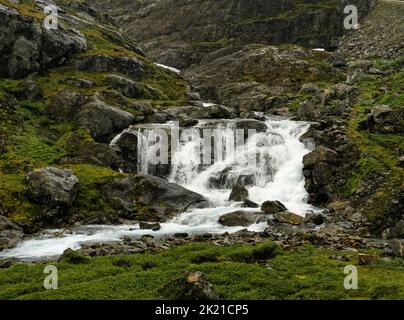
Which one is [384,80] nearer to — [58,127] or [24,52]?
[58,127]

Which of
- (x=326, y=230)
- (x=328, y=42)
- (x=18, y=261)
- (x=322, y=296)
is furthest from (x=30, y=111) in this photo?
(x=328, y=42)

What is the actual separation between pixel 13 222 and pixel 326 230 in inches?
987

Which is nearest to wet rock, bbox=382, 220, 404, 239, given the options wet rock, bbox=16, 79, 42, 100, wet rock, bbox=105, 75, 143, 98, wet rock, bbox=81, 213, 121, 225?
wet rock, bbox=81, 213, 121, 225

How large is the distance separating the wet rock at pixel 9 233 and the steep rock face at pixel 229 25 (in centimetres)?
8978

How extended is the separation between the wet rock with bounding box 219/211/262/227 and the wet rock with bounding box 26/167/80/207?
1409cm

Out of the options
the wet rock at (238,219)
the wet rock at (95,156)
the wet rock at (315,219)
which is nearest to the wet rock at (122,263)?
the wet rock at (238,219)

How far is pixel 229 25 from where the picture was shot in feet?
428

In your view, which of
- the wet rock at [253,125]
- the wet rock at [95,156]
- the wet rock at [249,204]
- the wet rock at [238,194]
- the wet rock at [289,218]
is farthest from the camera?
the wet rock at [253,125]

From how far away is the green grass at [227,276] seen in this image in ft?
73.0

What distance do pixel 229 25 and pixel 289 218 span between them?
9845cm

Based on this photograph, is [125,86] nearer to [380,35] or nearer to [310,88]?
[310,88]

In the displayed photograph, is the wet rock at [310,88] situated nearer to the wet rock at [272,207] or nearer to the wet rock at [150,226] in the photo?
the wet rock at [272,207]

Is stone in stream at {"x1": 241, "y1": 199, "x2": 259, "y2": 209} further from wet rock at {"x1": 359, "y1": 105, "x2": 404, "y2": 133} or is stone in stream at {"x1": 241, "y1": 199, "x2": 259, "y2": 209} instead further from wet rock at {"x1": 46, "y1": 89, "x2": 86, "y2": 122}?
wet rock at {"x1": 46, "y1": 89, "x2": 86, "y2": 122}
